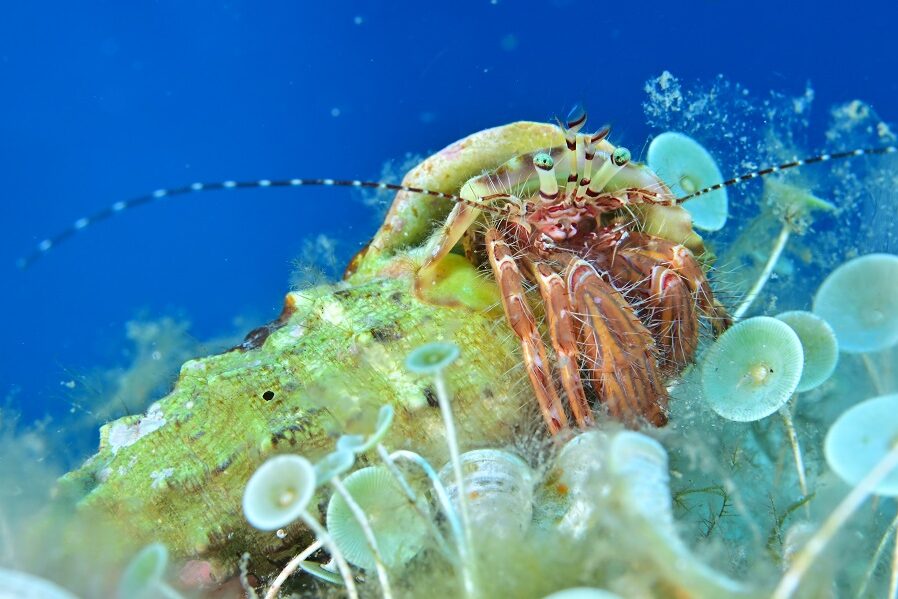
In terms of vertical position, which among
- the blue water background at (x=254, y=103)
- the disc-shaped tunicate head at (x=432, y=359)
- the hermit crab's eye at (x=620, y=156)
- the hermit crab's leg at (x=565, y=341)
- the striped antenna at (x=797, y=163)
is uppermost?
the blue water background at (x=254, y=103)

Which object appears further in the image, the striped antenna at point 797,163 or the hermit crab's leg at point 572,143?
the hermit crab's leg at point 572,143

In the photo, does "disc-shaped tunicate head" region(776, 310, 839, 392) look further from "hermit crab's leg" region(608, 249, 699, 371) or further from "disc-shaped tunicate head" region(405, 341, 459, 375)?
"disc-shaped tunicate head" region(405, 341, 459, 375)

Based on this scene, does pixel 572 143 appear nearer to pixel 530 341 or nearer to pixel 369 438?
pixel 530 341

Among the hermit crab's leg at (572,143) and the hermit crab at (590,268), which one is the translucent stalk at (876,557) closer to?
the hermit crab at (590,268)

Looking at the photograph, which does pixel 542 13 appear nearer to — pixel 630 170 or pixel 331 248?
pixel 630 170

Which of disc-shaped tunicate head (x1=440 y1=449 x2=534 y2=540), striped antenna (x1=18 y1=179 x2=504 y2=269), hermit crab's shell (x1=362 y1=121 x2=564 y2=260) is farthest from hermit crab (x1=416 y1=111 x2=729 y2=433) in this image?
disc-shaped tunicate head (x1=440 y1=449 x2=534 y2=540)

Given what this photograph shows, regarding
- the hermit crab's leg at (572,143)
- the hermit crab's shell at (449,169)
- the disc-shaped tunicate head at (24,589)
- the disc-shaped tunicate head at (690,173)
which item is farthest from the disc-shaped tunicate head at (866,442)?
the hermit crab's shell at (449,169)

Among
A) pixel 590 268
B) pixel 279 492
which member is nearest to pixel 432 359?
pixel 279 492

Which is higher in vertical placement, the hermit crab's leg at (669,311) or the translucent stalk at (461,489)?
the hermit crab's leg at (669,311)
